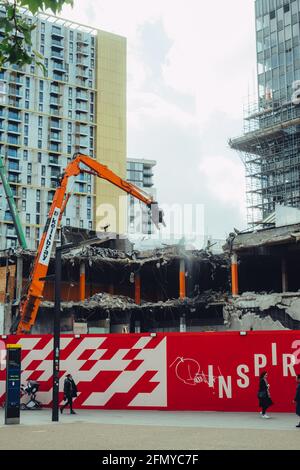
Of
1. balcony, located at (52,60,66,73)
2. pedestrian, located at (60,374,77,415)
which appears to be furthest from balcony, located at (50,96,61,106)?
pedestrian, located at (60,374,77,415)

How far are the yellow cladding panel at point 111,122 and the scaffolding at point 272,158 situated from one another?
124ft

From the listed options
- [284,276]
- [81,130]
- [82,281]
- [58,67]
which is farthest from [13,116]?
[284,276]

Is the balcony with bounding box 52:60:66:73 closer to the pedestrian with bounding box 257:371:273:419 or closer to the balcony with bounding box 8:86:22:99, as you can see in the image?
the balcony with bounding box 8:86:22:99

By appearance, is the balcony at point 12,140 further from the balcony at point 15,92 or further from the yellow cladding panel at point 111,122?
the yellow cladding panel at point 111,122

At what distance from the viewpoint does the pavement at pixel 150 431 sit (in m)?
12.6

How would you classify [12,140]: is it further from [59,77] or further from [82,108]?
[82,108]

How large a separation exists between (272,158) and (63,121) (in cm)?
4907

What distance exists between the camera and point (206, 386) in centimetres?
1938

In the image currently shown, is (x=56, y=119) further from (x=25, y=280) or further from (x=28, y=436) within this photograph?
(x=28, y=436)

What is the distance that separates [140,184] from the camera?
16075 cm

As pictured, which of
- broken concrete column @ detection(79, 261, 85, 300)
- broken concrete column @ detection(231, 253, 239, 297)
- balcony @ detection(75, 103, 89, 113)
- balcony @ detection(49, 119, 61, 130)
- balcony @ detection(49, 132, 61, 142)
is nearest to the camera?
broken concrete column @ detection(231, 253, 239, 297)

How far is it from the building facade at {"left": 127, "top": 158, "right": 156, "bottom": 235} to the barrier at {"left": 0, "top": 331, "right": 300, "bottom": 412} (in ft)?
401

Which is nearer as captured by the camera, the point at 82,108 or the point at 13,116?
the point at 13,116

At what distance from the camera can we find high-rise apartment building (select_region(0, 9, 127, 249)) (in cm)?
11238
